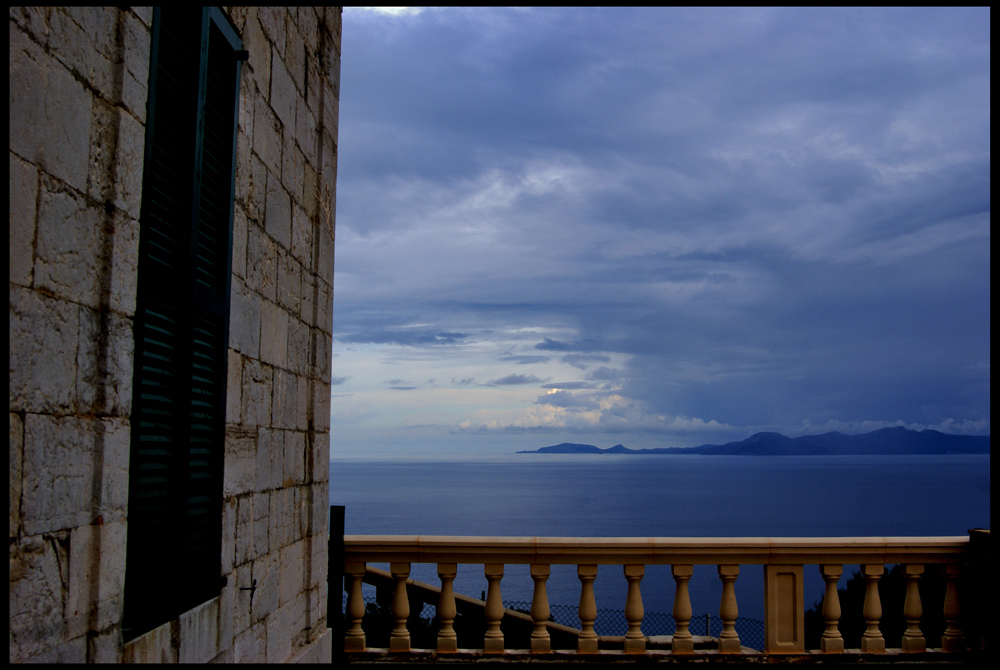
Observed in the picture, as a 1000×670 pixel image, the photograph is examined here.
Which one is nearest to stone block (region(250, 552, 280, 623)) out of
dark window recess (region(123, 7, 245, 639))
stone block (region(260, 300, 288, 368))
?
dark window recess (region(123, 7, 245, 639))

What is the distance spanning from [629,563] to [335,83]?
4330mm

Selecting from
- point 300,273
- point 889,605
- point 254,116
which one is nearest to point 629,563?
point 300,273

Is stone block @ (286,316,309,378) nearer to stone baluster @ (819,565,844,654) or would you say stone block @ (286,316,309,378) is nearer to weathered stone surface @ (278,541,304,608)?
weathered stone surface @ (278,541,304,608)

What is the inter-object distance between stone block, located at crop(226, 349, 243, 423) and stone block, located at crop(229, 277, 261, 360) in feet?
0.16

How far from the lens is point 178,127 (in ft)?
10.2

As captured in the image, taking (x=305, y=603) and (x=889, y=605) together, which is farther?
(x=889, y=605)

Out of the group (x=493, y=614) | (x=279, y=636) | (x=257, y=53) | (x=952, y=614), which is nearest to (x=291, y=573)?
(x=279, y=636)

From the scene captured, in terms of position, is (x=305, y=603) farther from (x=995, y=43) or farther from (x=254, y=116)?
(x=995, y=43)

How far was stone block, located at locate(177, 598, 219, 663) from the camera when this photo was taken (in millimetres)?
3100

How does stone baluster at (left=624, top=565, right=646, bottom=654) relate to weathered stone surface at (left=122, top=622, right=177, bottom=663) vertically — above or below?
below

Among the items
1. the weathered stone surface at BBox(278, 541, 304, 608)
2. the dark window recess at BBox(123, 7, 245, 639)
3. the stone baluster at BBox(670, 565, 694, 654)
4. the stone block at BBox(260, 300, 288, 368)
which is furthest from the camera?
the stone baluster at BBox(670, 565, 694, 654)

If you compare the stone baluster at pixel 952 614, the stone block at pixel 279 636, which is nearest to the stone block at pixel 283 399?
the stone block at pixel 279 636

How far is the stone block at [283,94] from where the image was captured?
442cm

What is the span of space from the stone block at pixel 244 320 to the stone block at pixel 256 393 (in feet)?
0.18
